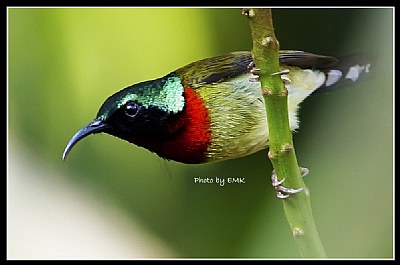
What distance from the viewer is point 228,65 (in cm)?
94

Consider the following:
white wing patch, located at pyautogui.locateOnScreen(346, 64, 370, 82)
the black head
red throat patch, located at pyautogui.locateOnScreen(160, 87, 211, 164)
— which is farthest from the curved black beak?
white wing patch, located at pyautogui.locateOnScreen(346, 64, 370, 82)

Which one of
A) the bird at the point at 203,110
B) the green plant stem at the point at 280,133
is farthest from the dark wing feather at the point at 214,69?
the green plant stem at the point at 280,133

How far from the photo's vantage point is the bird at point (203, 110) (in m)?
0.90

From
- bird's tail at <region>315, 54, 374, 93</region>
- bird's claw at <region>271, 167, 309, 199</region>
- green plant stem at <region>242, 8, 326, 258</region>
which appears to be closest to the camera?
green plant stem at <region>242, 8, 326, 258</region>

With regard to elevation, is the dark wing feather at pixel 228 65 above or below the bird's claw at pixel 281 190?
above

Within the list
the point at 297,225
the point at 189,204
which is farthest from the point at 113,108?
the point at 297,225

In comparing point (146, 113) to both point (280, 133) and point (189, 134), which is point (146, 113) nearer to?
point (189, 134)

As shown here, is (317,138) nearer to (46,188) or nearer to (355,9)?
(355,9)

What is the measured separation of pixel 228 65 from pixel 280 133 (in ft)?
0.62

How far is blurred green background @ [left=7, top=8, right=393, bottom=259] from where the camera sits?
3.18 ft

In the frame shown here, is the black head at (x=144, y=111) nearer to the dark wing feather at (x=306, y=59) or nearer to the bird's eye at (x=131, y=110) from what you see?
the bird's eye at (x=131, y=110)

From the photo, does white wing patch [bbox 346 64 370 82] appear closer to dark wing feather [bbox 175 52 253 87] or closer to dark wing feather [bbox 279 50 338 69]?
dark wing feather [bbox 279 50 338 69]

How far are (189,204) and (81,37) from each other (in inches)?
13.0

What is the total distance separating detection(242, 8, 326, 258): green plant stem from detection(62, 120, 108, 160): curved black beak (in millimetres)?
272
